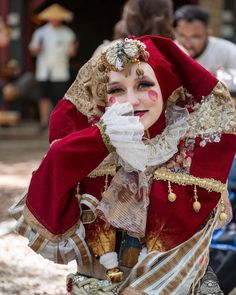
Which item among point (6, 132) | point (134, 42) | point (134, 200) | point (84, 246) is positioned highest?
point (134, 42)

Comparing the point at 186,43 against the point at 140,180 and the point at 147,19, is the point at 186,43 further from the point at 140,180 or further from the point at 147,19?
the point at 140,180

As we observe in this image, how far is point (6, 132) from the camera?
1204cm

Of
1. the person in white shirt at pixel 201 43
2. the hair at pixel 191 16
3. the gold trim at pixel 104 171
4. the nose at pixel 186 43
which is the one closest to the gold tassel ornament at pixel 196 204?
the gold trim at pixel 104 171

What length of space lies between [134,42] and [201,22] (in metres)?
2.26

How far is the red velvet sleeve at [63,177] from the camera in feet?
8.25

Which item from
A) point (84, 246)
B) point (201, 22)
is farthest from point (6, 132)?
point (84, 246)

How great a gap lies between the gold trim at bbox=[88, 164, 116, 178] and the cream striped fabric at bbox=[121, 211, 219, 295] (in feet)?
1.05

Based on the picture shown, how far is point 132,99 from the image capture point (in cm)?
264

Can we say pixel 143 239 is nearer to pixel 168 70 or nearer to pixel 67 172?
pixel 67 172

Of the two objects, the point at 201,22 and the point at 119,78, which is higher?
the point at 119,78

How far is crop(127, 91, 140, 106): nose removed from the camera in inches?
104

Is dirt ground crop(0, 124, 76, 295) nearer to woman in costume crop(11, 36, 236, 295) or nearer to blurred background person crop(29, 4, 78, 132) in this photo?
woman in costume crop(11, 36, 236, 295)

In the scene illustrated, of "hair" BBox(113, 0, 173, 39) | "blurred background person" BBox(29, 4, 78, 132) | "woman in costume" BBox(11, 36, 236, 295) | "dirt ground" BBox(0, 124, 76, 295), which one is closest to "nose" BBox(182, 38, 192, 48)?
"hair" BBox(113, 0, 173, 39)

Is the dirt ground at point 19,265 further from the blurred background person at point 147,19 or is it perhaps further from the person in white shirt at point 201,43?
the person in white shirt at point 201,43
